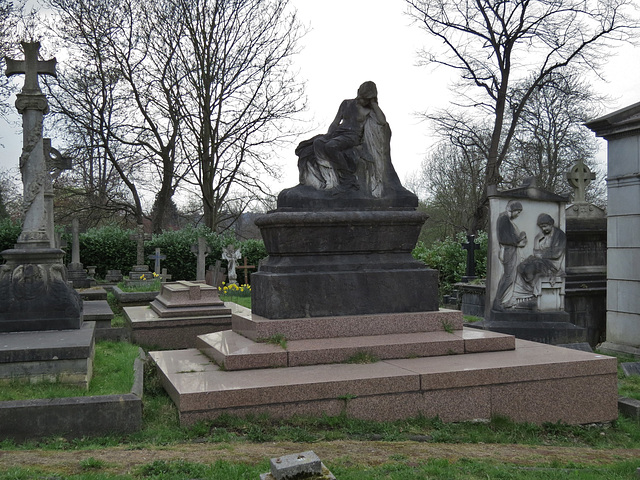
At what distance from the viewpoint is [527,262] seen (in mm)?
9742

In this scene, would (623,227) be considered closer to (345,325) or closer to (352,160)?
(352,160)

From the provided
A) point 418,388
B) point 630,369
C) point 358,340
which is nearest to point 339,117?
point 358,340

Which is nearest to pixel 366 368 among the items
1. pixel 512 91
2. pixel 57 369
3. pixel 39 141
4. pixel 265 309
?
pixel 265 309

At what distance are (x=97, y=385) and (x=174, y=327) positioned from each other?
375 cm

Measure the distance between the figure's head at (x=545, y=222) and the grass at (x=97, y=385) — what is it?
6.47 metres

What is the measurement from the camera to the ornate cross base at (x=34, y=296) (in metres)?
6.77

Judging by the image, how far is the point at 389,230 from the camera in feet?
22.6

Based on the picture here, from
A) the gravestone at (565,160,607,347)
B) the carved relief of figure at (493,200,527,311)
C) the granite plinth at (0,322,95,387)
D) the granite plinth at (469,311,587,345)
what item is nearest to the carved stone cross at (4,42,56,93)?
the granite plinth at (0,322,95,387)

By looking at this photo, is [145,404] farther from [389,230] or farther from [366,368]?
[389,230]

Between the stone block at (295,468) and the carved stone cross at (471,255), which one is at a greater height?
the carved stone cross at (471,255)

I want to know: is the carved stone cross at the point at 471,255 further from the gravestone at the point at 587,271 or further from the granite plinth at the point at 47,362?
the granite plinth at the point at 47,362

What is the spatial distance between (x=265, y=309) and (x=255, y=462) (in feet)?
8.68

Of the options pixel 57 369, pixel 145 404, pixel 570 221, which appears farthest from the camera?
pixel 570 221

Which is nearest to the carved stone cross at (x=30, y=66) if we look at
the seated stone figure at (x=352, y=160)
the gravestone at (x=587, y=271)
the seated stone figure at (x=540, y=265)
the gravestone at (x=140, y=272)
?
the seated stone figure at (x=352, y=160)
